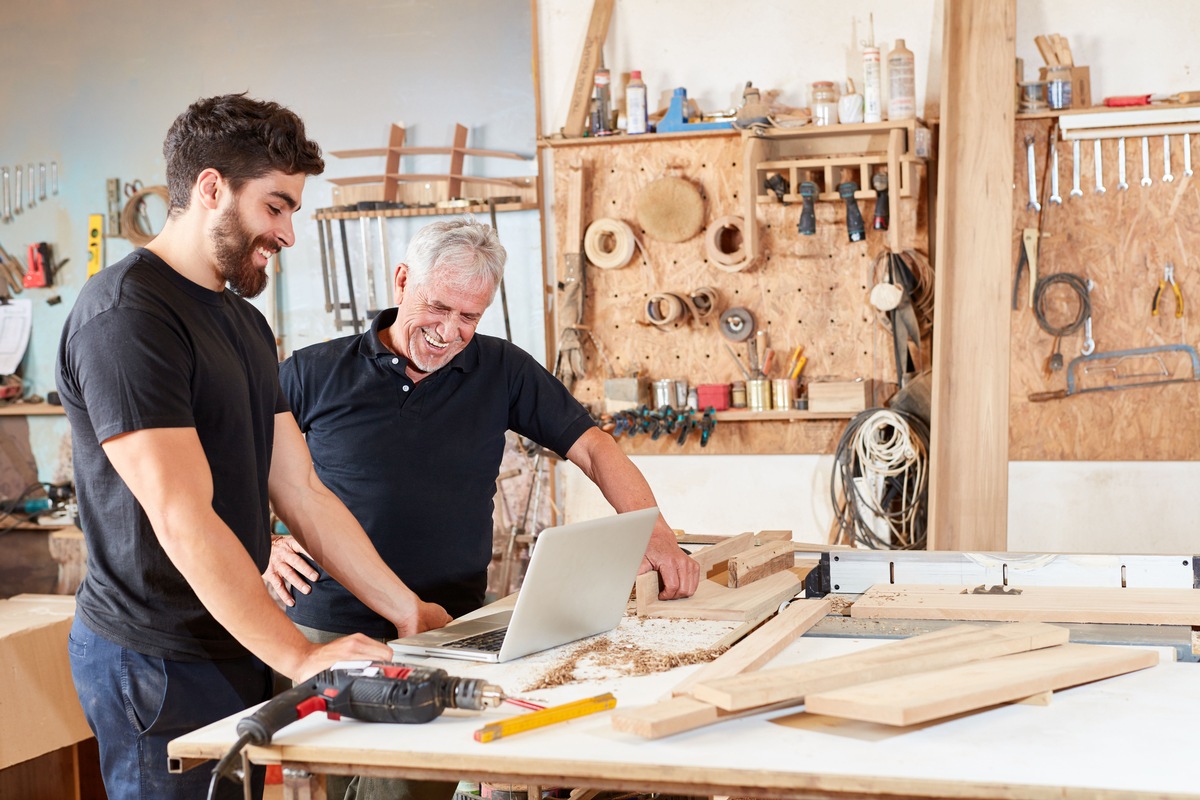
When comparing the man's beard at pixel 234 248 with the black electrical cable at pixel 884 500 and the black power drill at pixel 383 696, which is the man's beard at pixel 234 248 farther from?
the black electrical cable at pixel 884 500

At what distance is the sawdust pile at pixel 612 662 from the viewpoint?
5.89 ft

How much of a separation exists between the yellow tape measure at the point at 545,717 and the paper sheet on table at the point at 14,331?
14.1 ft

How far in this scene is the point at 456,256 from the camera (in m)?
2.55

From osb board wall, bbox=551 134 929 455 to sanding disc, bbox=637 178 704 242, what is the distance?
0.05 metres

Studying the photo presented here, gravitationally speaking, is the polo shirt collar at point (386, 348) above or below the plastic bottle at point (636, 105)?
below

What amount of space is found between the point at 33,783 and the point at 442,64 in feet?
9.59

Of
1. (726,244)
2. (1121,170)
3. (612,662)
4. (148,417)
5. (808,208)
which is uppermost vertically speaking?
(1121,170)

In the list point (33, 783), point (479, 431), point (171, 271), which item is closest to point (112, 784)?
point (171, 271)

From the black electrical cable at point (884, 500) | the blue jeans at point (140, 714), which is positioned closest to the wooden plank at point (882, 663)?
the blue jeans at point (140, 714)

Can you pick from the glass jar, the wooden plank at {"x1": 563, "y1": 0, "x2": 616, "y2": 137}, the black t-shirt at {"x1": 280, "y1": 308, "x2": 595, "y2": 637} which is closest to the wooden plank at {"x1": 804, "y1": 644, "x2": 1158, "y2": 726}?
the black t-shirt at {"x1": 280, "y1": 308, "x2": 595, "y2": 637}

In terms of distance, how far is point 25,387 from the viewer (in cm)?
515

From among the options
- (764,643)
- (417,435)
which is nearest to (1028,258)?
(417,435)

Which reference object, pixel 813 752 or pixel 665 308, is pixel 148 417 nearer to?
pixel 813 752

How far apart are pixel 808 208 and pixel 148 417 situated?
116 inches
